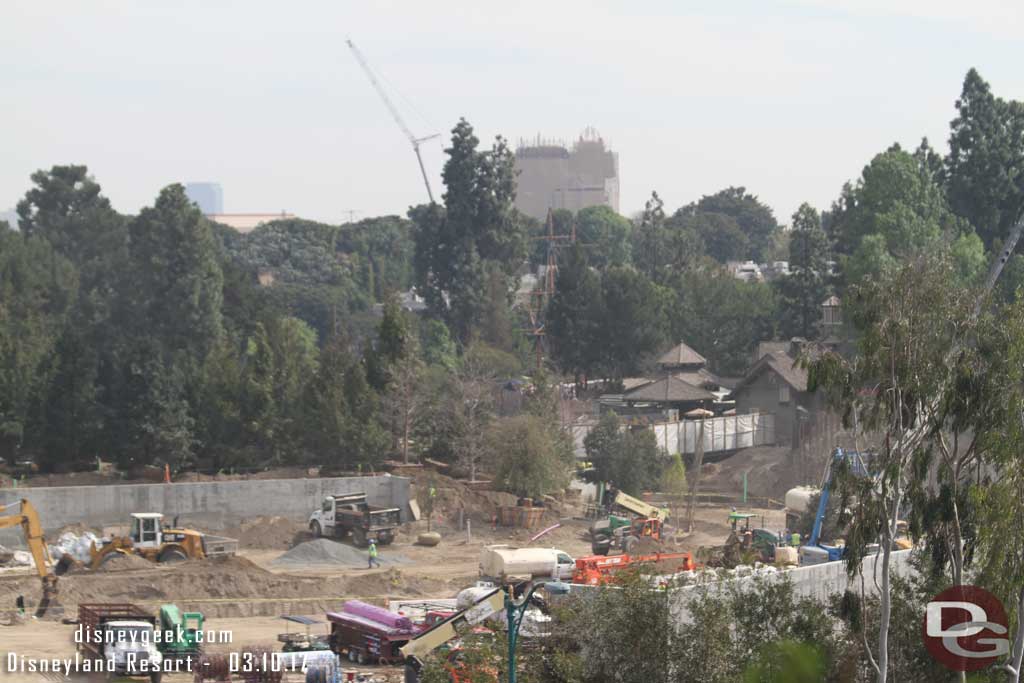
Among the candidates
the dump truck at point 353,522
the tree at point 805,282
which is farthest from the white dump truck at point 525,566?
the tree at point 805,282

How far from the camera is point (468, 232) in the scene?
326 ft

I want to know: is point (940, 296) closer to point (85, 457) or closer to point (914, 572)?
point (914, 572)

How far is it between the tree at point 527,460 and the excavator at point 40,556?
16749 mm

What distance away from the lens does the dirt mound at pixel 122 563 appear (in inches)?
1745

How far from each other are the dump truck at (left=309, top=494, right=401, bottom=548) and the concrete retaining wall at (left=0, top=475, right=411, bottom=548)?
245cm

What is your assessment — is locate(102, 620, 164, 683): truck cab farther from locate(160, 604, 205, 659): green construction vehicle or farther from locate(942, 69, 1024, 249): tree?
locate(942, 69, 1024, 249): tree

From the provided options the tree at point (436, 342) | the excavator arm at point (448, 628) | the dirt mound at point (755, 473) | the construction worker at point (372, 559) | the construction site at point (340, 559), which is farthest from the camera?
the tree at point (436, 342)

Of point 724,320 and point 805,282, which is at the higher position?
point 805,282

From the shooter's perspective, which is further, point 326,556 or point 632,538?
point 632,538

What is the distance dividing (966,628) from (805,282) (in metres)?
66.7

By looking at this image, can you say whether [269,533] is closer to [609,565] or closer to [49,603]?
[49,603]

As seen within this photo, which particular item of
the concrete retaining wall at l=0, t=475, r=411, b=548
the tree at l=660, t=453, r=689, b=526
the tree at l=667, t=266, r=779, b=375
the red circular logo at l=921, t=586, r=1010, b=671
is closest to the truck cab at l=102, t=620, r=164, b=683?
the red circular logo at l=921, t=586, r=1010, b=671

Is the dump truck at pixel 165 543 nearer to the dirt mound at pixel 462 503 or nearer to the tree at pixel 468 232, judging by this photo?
the dirt mound at pixel 462 503
